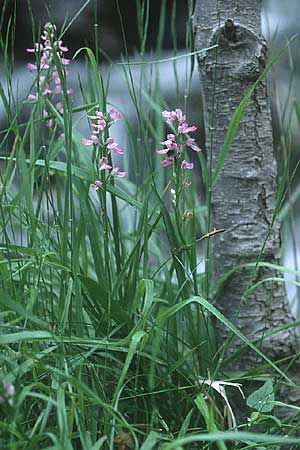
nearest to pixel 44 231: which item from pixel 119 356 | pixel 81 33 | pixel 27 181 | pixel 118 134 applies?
pixel 27 181

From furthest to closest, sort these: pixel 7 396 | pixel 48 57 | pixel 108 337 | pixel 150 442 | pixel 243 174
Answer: pixel 243 174 < pixel 48 57 < pixel 108 337 < pixel 150 442 < pixel 7 396

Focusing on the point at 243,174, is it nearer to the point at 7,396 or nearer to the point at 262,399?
the point at 262,399

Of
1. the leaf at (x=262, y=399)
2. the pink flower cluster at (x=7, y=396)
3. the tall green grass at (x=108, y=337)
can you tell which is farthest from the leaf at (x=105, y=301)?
the pink flower cluster at (x=7, y=396)

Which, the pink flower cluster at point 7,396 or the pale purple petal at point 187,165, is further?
the pale purple petal at point 187,165

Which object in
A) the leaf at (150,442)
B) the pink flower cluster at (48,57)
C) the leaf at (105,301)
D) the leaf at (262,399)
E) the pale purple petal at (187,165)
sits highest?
the pink flower cluster at (48,57)

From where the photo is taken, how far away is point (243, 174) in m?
1.48

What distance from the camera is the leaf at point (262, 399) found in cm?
116

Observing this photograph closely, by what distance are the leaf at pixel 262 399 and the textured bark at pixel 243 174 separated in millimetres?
253

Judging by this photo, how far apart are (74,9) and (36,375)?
346 cm

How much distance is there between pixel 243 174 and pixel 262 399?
1.53ft

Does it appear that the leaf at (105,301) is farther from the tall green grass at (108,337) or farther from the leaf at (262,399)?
the leaf at (262,399)

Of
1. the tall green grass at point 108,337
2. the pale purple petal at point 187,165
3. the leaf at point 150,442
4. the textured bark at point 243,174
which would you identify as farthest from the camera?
the textured bark at point 243,174

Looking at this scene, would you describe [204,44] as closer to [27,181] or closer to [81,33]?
[27,181]

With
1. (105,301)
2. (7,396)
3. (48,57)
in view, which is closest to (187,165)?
(105,301)
